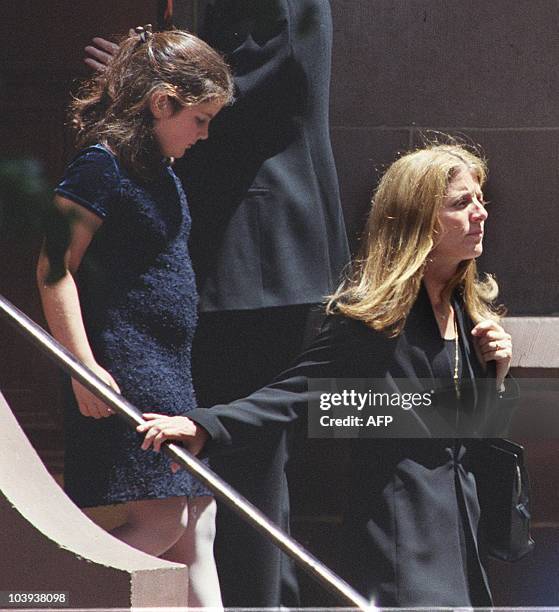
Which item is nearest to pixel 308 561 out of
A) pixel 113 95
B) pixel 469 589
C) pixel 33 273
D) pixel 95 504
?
pixel 469 589

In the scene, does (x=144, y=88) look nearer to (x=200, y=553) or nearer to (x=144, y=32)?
(x=144, y=32)

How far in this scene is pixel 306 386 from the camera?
150 inches

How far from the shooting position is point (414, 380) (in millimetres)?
3699

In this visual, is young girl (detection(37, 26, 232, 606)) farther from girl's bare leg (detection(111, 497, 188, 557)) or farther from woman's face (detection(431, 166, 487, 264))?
Result: woman's face (detection(431, 166, 487, 264))

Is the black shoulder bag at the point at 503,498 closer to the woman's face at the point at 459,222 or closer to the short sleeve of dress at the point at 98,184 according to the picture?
the woman's face at the point at 459,222

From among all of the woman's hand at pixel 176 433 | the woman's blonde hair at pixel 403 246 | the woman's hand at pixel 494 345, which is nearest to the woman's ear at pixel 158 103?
the woman's blonde hair at pixel 403 246

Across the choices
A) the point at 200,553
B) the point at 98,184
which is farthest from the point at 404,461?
the point at 98,184

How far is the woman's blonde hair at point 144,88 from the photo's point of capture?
4.05m

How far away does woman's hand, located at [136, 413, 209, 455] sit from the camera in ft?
11.8

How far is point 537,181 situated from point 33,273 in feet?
5.90

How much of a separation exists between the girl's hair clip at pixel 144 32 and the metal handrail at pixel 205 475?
1051mm

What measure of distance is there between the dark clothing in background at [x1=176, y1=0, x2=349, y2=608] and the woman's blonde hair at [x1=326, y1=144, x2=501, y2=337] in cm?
40

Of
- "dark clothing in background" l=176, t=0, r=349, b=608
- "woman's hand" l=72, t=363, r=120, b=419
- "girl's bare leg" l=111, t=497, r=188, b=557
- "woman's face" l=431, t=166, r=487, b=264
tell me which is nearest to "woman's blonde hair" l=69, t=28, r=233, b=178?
"dark clothing in background" l=176, t=0, r=349, b=608

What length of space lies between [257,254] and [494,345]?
950mm
